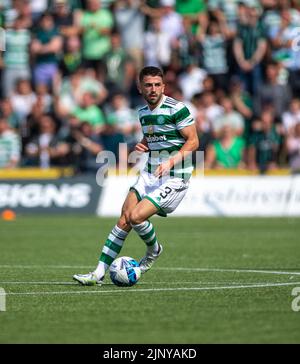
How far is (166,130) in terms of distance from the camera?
37.4 feet

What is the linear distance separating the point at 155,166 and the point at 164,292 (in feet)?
5.23

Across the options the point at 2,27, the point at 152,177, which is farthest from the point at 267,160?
the point at 152,177

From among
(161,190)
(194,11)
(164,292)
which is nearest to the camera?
(164,292)

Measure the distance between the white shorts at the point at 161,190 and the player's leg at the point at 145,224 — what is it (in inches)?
4.0

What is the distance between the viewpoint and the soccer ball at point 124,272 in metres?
11.1

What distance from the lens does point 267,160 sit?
2436cm

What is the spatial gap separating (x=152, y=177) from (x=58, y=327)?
11.5 feet

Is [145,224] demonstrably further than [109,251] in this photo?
Yes

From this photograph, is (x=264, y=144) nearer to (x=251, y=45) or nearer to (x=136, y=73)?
(x=251, y=45)

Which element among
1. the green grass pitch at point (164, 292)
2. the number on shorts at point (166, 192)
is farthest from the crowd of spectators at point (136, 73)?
the number on shorts at point (166, 192)

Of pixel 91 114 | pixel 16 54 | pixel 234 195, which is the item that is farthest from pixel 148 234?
pixel 16 54

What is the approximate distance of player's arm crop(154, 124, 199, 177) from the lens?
10980mm

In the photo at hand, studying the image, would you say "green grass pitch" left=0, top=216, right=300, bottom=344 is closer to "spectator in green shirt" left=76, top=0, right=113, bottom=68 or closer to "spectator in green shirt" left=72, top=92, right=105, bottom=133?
"spectator in green shirt" left=72, top=92, right=105, bottom=133

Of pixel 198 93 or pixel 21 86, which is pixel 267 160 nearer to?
pixel 198 93
